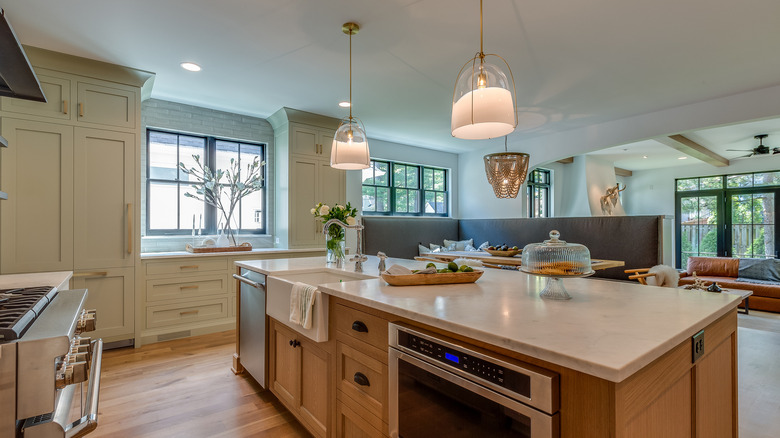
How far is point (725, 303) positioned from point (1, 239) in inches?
171

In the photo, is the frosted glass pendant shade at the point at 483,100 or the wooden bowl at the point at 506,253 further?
the wooden bowl at the point at 506,253

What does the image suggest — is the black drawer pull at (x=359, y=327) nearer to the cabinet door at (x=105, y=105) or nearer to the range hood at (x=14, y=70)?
the range hood at (x=14, y=70)

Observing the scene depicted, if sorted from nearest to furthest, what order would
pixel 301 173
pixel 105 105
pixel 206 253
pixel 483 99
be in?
pixel 483 99, pixel 105 105, pixel 206 253, pixel 301 173

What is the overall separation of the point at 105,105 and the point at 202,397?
102 inches

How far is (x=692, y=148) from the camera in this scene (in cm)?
577

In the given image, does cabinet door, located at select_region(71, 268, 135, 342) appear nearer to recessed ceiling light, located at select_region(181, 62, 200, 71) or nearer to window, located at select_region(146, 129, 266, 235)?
window, located at select_region(146, 129, 266, 235)

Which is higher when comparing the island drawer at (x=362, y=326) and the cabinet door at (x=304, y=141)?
the cabinet door at (x=304, y=141)

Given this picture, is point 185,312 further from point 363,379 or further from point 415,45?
point 415,45

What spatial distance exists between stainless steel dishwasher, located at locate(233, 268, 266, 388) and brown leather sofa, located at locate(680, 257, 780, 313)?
4.50 m

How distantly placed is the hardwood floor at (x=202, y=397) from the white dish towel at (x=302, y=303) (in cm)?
73

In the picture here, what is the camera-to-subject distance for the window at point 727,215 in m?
6.98

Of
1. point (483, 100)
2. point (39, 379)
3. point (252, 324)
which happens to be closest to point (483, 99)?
point (483, 100)

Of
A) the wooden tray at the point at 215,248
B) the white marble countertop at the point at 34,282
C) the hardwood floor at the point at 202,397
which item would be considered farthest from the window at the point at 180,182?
the white marble countertop at the point at 34,282

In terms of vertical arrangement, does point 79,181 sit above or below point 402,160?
below
